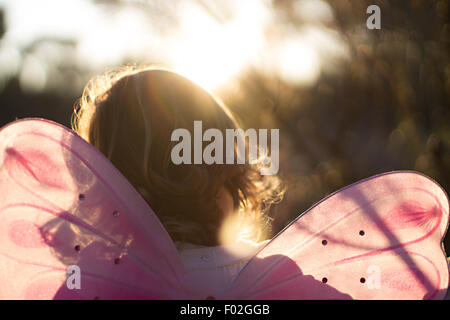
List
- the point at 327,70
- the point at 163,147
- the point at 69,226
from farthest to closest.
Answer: the point at 327,70 → the point at 163,147 → the point at 69,226

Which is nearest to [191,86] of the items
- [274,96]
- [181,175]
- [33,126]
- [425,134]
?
[181,175]

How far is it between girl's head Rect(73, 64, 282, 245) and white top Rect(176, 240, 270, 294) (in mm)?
55

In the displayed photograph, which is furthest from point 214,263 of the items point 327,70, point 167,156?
point 327,70

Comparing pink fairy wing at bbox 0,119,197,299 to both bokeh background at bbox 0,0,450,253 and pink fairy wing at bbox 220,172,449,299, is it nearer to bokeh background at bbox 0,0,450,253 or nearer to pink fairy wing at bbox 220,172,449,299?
pink fairy wing at bbox 220,172,449,299

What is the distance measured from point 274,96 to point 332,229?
114 cm

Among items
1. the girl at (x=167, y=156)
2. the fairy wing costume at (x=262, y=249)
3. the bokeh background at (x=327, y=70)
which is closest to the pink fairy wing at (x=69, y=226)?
the fairy wing costume at (x=262, y=249)

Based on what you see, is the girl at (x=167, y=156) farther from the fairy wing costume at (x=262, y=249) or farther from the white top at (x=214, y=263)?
the fairy wing costume at (x=262, y=249)

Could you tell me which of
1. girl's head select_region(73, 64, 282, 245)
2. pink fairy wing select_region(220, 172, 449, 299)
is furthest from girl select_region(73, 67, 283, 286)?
pink fairy wing select_region(220, 172, 449, 299)

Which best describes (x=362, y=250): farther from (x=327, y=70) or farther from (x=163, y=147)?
(x=327, y=70)

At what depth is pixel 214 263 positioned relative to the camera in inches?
30.1

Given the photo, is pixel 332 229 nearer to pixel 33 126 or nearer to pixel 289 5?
pixel 33 126

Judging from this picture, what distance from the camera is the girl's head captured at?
Result: 0.88m

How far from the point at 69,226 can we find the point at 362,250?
0.51 meters

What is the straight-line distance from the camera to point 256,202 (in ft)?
4.15
